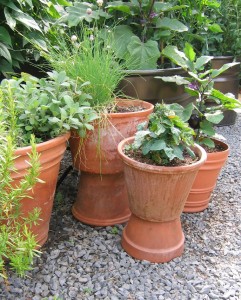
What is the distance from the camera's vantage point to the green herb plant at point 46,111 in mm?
1501

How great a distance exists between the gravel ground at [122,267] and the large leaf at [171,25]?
114 centimetres

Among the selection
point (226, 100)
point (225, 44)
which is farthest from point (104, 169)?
point (225, 44)

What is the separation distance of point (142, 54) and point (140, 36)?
29 cm

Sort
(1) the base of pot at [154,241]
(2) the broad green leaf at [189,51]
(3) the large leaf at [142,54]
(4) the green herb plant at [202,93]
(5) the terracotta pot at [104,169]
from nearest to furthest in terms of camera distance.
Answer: (1) the base of pot at [154,241]
(5) the terracotta pot at [104,169]
(4) the green herb plant at [202,93]
(2) the broad green leaf at [189,51]
(3) the large leaf at [142,54]

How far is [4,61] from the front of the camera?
6.35 ft

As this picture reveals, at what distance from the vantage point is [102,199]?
1926 millimetres

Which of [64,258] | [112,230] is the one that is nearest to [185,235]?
[112,230]

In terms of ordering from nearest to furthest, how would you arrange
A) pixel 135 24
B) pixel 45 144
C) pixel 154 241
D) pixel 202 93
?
pixel 45 144, pixel 154 241, pixel 202 93, pixel 135 24

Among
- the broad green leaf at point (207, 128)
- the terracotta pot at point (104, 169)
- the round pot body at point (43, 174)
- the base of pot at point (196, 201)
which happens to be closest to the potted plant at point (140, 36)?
the terracotta pot at point (104, 169)

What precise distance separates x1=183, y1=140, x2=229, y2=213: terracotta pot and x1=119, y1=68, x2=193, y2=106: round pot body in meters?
0.51

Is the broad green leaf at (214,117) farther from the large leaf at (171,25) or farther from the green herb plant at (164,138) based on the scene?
the large leaf at (171,25)

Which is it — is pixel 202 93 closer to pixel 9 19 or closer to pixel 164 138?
pixel 164 138

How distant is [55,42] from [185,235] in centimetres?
135

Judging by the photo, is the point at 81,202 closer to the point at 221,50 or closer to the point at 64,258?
the point at 64,258
